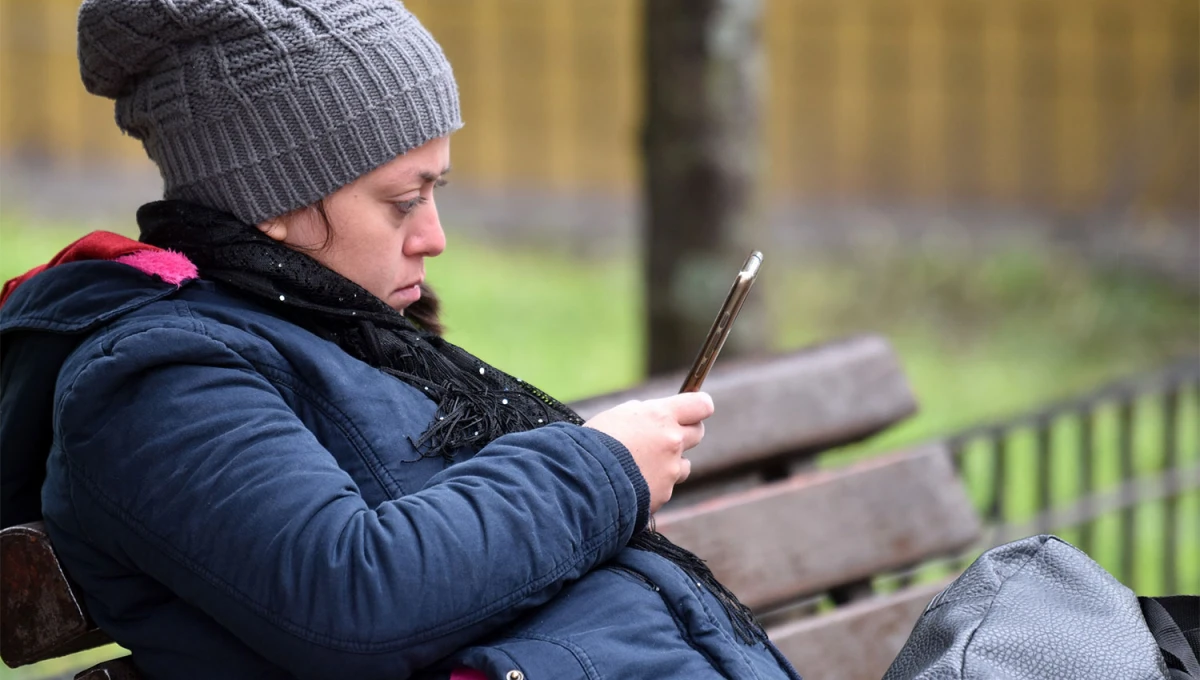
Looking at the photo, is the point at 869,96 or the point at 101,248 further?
the point at 869,96

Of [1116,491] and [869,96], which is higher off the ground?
[869,96]

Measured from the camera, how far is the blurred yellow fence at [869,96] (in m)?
9.22

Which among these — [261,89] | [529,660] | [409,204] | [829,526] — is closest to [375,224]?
[409,204]

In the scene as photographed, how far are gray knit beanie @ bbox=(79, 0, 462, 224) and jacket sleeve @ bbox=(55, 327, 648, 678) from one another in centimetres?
28

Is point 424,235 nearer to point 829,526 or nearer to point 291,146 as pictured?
point 291,146

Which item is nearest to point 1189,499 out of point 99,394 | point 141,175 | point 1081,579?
point 1081,579

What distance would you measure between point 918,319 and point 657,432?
660 cm

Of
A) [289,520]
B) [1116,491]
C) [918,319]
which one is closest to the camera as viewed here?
[289,520]

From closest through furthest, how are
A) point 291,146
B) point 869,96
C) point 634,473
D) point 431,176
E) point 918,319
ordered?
1. point 634,473
2. point 291,146
3. point 431,176
4. point 918,319
5. point 869,96

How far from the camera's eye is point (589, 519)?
1.64 m

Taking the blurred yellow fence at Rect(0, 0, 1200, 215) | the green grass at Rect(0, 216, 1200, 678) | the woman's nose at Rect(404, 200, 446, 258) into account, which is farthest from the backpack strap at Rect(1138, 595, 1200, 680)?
the blurred yellow fence at Rect(0, 0, 1200, 215)

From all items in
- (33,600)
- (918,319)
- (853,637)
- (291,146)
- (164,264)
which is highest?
(291,146)

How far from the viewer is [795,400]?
8.41 ft

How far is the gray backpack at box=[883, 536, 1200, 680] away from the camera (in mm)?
1649
